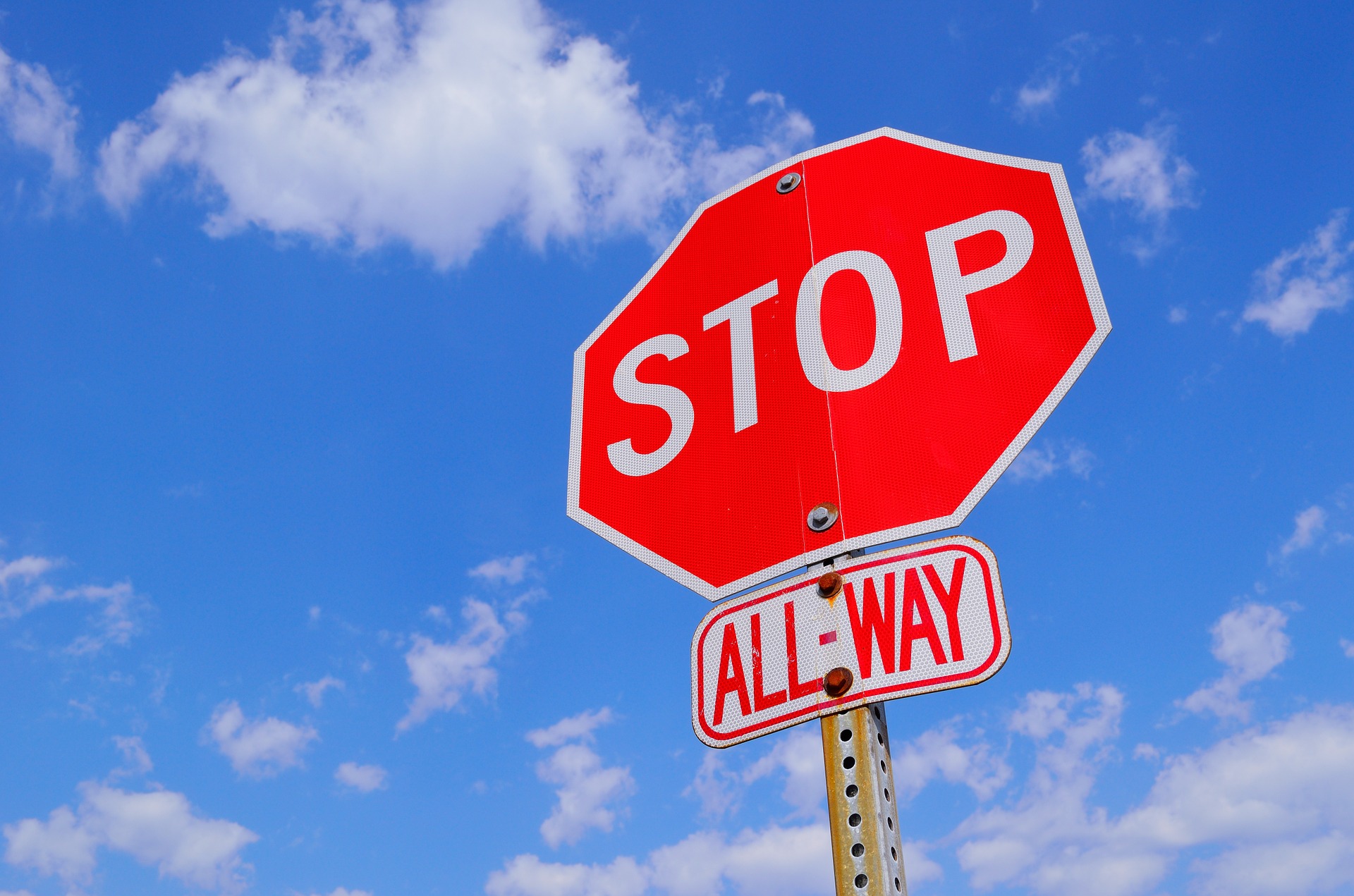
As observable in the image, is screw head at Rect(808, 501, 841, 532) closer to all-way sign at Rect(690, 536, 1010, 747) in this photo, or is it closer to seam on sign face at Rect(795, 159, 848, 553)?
seam on sign face at Rect(795, 159, 848, 553)

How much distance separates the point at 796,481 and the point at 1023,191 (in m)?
0.89

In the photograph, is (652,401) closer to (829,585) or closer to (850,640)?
(829,585)

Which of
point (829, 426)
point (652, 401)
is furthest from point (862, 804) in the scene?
point (652, 401)

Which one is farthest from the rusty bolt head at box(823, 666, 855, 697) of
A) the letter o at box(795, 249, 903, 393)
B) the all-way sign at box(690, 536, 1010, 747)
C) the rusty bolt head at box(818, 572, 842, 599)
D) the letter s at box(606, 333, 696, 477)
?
the letter s at box(606, 333, 696, 477)

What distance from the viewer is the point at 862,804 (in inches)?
70.6

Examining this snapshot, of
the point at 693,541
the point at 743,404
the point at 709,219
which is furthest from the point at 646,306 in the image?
the point at 693,541

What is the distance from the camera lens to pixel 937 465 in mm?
2059

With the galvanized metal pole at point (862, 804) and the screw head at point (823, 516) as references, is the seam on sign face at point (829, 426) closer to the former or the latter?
the screw head at point (823, 516)

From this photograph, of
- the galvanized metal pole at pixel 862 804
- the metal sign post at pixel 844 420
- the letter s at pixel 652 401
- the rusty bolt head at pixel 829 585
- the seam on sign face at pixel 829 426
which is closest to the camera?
the galvanized metal pole at pixel 862 804

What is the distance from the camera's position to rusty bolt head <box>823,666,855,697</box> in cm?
189

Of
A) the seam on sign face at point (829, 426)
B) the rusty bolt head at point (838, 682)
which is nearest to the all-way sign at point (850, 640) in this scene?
the rusty bolt head at point (838, 682)

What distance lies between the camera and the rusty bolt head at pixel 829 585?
78.9 inches

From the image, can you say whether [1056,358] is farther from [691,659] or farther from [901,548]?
[691,659]

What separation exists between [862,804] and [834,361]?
3.28 feet
